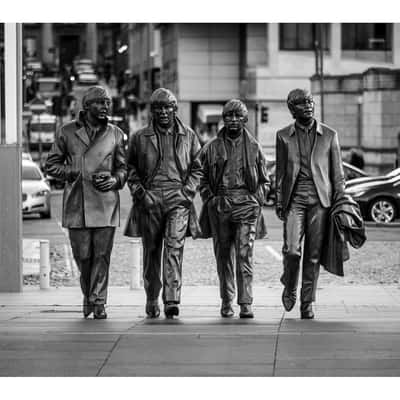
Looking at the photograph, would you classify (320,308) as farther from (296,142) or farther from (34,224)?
(34,224)

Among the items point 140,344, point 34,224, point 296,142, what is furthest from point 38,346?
point 34,224

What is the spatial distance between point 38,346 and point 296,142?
10.3 feet

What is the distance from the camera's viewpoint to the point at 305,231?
11.7 meters

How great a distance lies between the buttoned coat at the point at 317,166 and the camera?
1153cm

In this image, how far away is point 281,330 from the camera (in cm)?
1056

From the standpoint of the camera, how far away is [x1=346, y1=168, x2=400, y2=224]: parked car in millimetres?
30062

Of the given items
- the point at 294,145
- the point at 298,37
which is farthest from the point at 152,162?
the point at 298,37

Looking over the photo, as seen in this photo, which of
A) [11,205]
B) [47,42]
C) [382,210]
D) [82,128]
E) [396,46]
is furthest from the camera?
[47,42]

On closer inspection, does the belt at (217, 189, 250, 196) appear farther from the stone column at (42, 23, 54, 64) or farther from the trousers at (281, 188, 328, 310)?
the stone column at (42, 23, 54, 64)

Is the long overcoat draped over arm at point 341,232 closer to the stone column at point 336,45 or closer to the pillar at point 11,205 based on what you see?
the pillar at point 11,205

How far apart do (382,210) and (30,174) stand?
Result: 878 centimetres

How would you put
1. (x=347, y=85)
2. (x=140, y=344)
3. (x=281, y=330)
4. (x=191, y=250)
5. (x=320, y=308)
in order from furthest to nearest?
(x=347, y=85) < (x=191, y=250) < (x=320, y=308) < (x=281, y=330) < (x=140, y=344)

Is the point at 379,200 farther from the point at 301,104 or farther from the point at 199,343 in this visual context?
the point at 199,343
